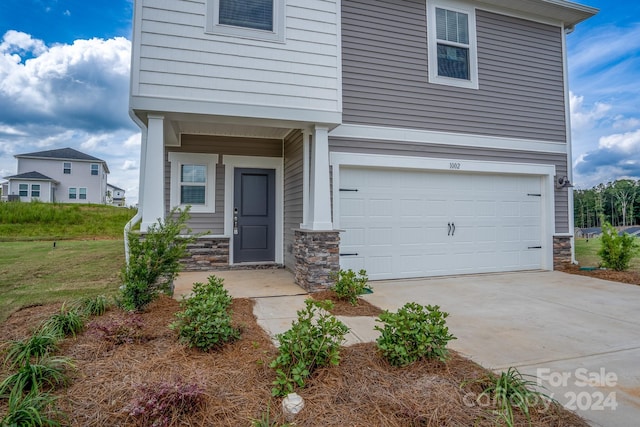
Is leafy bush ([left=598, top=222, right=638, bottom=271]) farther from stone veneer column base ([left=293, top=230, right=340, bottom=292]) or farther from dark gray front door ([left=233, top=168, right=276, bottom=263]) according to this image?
dark gray front door ([left=233, top=168, right=276, bottom=263])

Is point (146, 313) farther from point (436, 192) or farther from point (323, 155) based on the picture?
point (436, 192)

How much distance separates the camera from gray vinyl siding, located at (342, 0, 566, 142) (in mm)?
6062

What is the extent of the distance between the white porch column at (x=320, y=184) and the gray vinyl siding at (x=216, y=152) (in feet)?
6.77

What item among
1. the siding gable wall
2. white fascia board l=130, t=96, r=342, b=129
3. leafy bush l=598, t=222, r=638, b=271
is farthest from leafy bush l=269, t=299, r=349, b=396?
leafy bush l=598, t=222, r=638, b=271

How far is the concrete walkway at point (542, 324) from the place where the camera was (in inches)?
92.0

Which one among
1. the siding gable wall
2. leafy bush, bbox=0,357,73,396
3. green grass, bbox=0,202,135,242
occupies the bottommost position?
leafy bush, bbox=0,357,73,396

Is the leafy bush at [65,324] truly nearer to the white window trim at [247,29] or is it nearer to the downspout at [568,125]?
the white window trim at [247,29]

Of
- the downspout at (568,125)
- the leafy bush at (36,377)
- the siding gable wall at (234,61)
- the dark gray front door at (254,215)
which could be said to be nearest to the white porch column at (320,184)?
the siding gable wall at (234,61)

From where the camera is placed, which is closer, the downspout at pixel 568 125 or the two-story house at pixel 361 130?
the two-story house at pixel 361 130

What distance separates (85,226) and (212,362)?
15.2m

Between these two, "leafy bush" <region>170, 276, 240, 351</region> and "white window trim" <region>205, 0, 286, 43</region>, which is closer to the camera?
"leafy bush" <region>170, 276, 240, 351</region>

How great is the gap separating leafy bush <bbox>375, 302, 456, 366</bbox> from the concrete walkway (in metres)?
0.56

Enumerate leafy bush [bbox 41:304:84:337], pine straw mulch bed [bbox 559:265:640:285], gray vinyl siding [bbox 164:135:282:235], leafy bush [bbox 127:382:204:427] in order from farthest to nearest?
1. gray vinyl siding [bbox 164:135:282:235]
2. pine straw mulch bed [bbox 559:265:640:285]
3. leafy bush [bbox 41:304:84:337]
4. leafy bush [bbox 127:382:204:427]

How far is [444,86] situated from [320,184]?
337 centimetres
